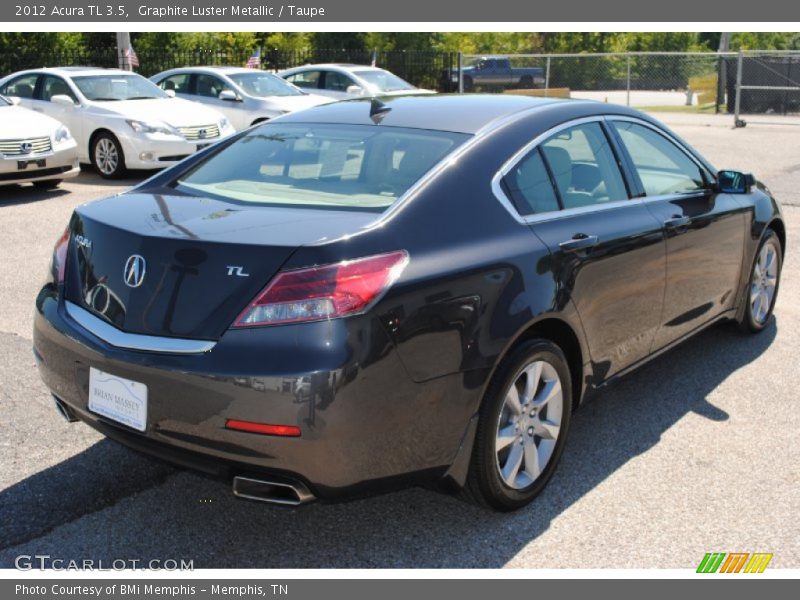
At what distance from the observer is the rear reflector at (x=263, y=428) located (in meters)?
2.96

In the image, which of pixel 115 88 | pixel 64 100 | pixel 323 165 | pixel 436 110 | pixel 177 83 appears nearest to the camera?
pixel 323 165

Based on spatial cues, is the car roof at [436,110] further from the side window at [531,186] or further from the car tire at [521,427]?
the car tire at [521,427]

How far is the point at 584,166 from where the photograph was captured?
4262 mm

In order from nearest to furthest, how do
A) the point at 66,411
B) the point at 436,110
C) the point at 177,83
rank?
the point at 66,411 → the point at 436,110 → the point at 177,83

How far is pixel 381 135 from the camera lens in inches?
157

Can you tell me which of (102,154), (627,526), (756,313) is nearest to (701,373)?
(756,313)

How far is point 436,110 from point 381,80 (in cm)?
1567

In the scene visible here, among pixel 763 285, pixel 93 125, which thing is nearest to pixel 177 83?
pixel 93 125

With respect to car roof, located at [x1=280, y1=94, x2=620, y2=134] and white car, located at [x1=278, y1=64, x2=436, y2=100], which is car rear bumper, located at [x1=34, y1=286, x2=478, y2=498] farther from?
white car, located at [x1=278, y1=64, x2=436, y2=100]

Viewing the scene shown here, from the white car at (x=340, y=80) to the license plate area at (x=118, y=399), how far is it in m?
15.7

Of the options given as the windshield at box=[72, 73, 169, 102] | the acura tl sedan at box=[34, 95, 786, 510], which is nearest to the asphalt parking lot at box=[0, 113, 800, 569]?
the acura tl sedan at box=[34, 95, 786, 510]

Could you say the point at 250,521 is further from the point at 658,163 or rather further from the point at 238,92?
the point at 238,92

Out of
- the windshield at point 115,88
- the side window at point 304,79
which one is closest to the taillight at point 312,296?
the windshield at point 115,88

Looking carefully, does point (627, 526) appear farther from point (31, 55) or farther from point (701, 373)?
point (31, 55)
